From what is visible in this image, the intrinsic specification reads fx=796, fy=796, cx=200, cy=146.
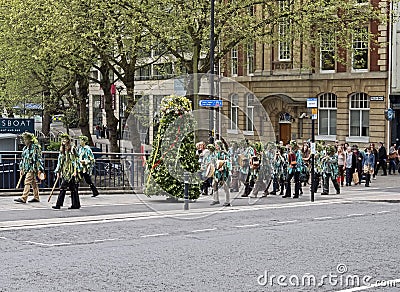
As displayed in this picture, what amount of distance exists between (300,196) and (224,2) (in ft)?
34.9

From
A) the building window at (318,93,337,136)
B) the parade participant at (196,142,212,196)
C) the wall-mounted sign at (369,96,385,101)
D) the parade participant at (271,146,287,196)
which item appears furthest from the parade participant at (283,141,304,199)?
the building window at (318,93,337,136)

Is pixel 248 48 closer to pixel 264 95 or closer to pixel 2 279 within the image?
pixel 264 95

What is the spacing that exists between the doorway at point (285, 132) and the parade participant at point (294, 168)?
22561mm

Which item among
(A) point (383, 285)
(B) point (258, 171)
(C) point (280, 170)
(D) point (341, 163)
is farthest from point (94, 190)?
(A) point (383, 285)

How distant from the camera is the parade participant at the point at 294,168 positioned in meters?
24.4

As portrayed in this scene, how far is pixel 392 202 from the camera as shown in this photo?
76.5 ft

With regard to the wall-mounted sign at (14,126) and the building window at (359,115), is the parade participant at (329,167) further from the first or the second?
the building window at (359,115)

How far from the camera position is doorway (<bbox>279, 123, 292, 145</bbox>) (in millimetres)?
47875

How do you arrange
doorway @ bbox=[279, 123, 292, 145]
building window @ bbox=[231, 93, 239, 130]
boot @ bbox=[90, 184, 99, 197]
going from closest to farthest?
boot @ bbox=[90, 184, 99, 197], building window @ bbox=[231, 93, 239, 130], doorway @ bbox=[279, 123, 292, 145]

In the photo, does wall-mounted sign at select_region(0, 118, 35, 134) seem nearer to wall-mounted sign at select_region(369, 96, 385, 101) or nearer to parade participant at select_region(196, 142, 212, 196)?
A: parade participant at select_region(196, 142, 212, 196)

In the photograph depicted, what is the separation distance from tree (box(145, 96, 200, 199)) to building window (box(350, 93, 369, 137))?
947 inches

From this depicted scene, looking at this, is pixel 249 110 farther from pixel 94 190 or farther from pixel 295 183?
pixel 94 190

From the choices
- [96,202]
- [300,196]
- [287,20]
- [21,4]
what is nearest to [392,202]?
[300,196]

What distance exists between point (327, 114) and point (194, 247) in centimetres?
3344
